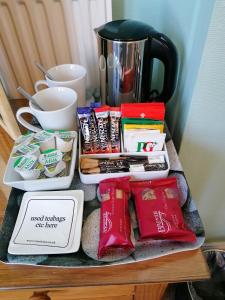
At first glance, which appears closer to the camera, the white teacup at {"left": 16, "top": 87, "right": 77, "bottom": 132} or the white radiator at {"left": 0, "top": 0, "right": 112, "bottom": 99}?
A: the white teacup at {"left": 16, "top": 87, "right": 77, "bottom": 132}

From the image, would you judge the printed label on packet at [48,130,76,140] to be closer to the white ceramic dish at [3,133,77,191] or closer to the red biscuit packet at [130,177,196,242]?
the white ceramic dish at [3,133,77,191]

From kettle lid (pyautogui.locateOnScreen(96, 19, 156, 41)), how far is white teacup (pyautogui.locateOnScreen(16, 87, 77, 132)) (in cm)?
16

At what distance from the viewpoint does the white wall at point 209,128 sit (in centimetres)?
41

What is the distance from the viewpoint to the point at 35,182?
468 millimetres

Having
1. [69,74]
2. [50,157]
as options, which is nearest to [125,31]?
[69,74]

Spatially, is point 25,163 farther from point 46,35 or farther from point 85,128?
point 46,35

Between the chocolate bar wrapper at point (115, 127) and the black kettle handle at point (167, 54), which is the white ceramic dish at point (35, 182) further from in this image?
the black kettle handle at point (167, 54)

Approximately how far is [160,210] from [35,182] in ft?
0.85

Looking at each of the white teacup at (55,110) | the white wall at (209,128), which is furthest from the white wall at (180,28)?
the white teacup at (55,110)

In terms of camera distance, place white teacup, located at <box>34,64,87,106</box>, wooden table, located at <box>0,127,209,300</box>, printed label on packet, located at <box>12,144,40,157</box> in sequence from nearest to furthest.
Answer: wooden table, located at <box>0,127,209,300</box>, printed label on packet, located at <box>12,144,40,157</box>, white teacup, located at <box>34,64,87,106</box>

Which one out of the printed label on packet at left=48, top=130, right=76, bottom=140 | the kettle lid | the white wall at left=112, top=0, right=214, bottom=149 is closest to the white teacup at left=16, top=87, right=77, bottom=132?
the printed label on packet at left=48, top=130, right=76, bottom=140

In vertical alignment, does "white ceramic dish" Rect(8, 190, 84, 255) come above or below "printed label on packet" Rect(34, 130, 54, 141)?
below

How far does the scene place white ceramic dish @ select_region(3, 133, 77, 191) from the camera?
1.52 feet

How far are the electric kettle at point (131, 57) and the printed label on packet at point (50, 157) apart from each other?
25 cm
